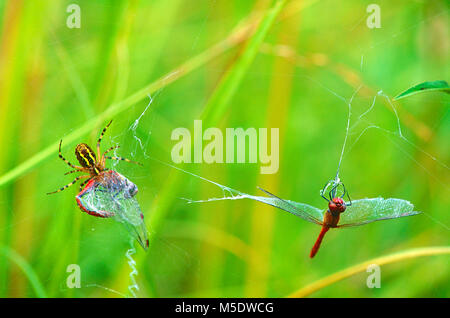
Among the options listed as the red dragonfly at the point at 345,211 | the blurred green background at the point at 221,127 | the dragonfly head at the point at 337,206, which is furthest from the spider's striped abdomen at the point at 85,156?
the dragonfly head at the point at 337,206

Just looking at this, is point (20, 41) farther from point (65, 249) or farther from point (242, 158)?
point (242, 158)

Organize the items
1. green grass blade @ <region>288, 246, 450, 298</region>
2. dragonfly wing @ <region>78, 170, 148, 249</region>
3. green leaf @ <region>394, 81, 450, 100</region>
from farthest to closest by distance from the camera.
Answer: dragonfly wing @ <region>78, 170, 148, 249</region> → green grass blade @ <region>288, 246, 450, 298</region> → green leaf @ <region>394, 81, 450, 100</region>

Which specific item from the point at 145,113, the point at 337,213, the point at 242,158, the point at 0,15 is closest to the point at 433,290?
the point at 337,213

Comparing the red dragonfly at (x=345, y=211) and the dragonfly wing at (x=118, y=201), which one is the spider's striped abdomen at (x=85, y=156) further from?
the red dragonfly at (x=345, y=211)

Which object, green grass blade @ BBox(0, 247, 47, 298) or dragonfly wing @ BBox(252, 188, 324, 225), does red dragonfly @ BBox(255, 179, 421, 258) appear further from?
green grass blade @ BBox(0, 247, 47, 298)

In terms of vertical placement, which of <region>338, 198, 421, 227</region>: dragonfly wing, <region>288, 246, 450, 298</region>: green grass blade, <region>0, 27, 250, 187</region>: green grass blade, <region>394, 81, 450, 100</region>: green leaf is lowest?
<region>288, 246, 450, 298</region>: green grass blade

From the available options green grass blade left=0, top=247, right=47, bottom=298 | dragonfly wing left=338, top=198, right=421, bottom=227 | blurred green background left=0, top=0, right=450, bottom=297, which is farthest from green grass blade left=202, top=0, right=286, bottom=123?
green grass blade left=0, top=247, right=47, bottom=298
